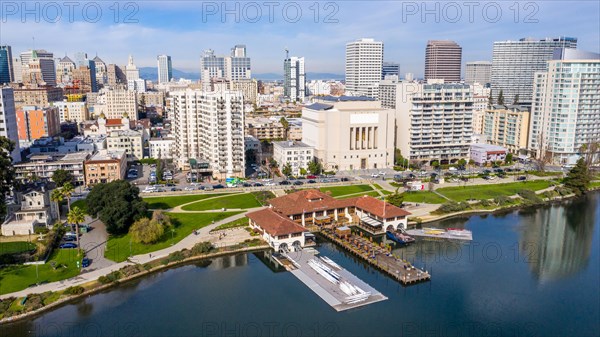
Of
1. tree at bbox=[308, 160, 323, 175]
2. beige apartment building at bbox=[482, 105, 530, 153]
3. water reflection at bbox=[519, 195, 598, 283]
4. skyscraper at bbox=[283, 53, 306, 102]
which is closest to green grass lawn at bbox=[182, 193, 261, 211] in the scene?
tree at bbox=[308, 160, 323, 175]

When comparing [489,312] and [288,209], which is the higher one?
[288,209]

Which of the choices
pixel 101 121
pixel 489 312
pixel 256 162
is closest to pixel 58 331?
pixel 489 312

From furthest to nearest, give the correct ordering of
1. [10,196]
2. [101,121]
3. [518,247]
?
[101,121], [10,196], [518,247]

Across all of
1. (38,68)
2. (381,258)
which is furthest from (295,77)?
(381,258)

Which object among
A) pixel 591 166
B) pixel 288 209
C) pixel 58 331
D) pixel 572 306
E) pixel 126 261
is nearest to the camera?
pixel 58 331

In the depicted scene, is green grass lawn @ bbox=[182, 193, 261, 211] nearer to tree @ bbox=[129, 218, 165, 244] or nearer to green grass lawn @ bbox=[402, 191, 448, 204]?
tree @ bbox=[129, 218, 165, 244]

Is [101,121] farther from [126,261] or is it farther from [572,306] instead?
[572,306]

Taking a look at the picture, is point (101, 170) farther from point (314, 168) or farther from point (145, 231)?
point (314, 168)
